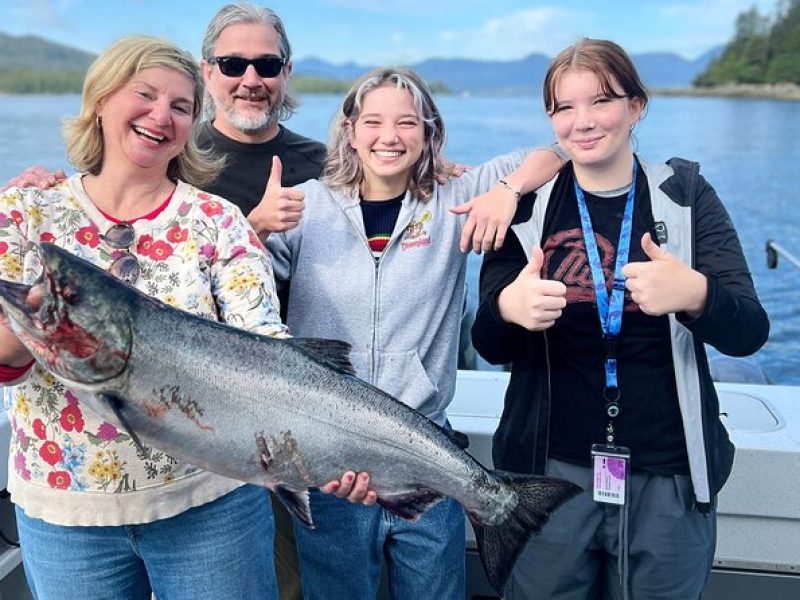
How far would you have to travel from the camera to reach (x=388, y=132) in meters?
2.79

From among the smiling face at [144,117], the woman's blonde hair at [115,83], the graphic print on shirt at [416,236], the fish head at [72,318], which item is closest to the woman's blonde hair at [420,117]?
the graphic print on shirt at [416,236]

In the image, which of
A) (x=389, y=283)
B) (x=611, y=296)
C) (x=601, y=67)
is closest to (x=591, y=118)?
(x=601, y=67)

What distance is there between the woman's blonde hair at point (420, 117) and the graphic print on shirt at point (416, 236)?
11 centimetres

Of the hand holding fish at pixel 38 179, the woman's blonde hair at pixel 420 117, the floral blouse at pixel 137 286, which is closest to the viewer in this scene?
the floral blouse at pixel 137 286

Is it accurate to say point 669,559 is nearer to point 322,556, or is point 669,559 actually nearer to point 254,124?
point 322,556

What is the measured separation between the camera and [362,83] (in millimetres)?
2918

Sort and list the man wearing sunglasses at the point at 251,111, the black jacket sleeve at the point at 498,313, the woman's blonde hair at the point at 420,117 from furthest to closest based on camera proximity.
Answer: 1. the man wearing sunglasses at the point at 251,111
2. the woman's blonde hair at the point at 420,117
3. the black jacket sleeve at the point at 498,313

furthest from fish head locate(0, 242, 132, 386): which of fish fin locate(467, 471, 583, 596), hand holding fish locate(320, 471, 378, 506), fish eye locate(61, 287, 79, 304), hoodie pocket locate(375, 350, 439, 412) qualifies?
fish fin locate(467, 471, 583, 596)

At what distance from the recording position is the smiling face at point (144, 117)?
2.24m

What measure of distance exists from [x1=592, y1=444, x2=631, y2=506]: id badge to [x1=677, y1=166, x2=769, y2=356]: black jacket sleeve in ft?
1.43

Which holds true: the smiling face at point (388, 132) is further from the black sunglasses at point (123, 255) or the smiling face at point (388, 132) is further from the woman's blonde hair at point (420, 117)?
the black sunglasses at point (123, 255)

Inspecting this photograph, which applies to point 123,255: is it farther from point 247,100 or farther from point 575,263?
point 247,100

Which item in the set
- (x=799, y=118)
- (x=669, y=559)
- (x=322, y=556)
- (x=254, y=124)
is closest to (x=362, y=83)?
Answer: (x=254, y=124)

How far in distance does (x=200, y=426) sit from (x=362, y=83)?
1457mm
